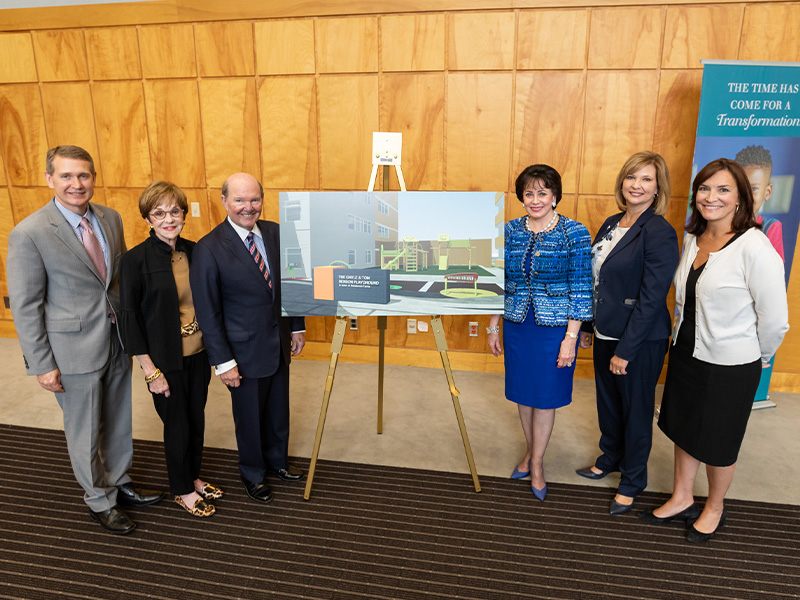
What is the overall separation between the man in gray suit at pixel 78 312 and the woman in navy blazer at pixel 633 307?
2427 millimetres

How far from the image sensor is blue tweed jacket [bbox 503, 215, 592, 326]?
2441mm

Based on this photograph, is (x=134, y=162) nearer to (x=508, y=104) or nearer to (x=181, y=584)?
(x=508, y=104)

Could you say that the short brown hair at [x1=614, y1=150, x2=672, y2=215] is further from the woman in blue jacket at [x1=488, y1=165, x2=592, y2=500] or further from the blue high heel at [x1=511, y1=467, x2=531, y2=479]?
the blue high heel at [x1=511, y1=467, x2=531, y2=479]

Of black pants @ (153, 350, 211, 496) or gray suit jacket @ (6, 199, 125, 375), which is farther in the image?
black pants @ (153, 350, 211, 496)

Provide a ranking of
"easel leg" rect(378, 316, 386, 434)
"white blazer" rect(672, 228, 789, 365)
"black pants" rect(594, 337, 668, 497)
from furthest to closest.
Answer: "easel leg" rect(378, 316, 386, 434) < "black pants" rect(594, 337, 668, 497) < "white blazer" rect(672, 228, 789, 365)

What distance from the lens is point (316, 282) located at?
8.20ft

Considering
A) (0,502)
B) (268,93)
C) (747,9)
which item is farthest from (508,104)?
(0,502)

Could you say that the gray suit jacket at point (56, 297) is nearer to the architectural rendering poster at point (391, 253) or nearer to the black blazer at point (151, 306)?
the black blazer at point (151, 306)

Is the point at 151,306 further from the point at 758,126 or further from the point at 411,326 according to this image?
the point at 758,126

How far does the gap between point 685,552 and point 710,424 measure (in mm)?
620

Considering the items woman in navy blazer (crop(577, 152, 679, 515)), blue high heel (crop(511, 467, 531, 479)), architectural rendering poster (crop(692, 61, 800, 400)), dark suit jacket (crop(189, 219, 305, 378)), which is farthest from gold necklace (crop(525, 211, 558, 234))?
architectural rendering poster (crop(692, 61, 800, 400))

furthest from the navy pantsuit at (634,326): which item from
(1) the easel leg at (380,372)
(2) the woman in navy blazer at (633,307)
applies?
(1) the easel leg at (380,372)

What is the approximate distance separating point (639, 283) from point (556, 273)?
39cm

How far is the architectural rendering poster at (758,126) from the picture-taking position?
3.46m
